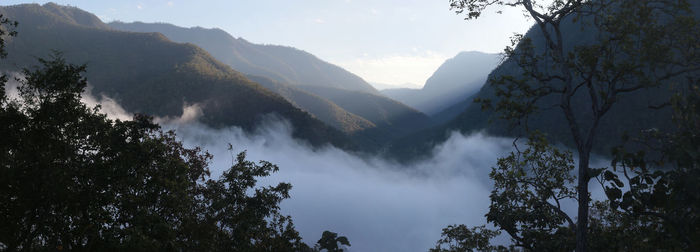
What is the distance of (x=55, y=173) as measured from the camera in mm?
13008

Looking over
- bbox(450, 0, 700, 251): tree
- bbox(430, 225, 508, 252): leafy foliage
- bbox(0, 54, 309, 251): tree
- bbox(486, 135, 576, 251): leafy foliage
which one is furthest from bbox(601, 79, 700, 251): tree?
Answer: bbox(0, 54, 309, 251): tree

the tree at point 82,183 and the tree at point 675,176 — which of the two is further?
the tree at point 82,183

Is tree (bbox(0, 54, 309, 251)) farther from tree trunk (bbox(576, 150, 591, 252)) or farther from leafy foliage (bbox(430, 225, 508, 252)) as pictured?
tree trunk (bbox(576, 150, 591, 252))

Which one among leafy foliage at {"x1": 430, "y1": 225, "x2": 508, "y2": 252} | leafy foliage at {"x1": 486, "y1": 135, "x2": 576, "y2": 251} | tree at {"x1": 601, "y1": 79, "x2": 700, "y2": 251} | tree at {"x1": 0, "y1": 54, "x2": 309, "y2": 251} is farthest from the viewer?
leafy foliage at {"x1": 430, "y1": 225, "x2": 508, "y2": 252}

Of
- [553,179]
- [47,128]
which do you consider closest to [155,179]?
[47,128]

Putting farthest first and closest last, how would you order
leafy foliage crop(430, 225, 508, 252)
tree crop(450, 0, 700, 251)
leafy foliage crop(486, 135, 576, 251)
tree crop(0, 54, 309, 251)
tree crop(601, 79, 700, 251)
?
leafy foliage crop(430, 225, 508, 252) < tree crop(0, 54, 309, 251) < leafy foliage crop(486, 135, 576, 251) < tree crop(450, 0, 700, 251) < tree crop(601, 79, 700, 251)

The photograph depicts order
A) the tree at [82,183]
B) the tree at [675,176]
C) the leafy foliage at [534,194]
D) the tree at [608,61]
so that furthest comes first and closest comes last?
the tree at [82,183]
the leafy foliage at [534,194]
the tree at [608,61]
the tree at [675,176]

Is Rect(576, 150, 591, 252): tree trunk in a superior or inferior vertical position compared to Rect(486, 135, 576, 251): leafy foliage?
inferior

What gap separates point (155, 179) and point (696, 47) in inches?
734

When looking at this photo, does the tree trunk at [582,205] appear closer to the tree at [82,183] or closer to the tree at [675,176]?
the tree at [675,176]

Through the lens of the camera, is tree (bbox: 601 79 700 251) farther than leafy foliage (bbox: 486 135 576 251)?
No

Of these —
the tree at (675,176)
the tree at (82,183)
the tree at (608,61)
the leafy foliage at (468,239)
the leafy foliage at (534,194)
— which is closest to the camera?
the tree at (675,176)

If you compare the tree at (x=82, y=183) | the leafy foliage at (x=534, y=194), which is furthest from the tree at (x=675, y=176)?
the tree at (x=82, y=183)

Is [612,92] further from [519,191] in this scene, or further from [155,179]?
[155,179]
